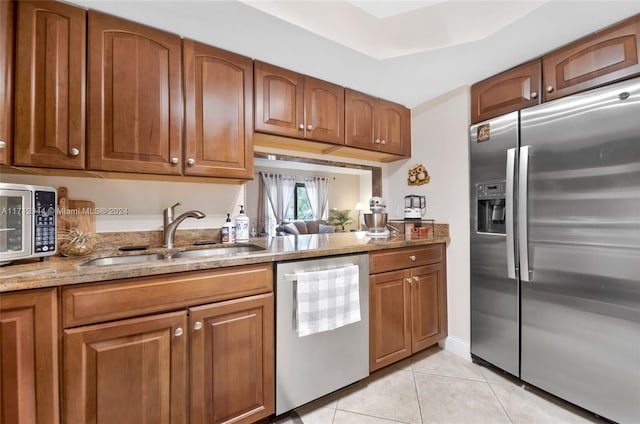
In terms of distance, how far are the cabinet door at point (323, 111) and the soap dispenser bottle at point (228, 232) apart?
2.72ft

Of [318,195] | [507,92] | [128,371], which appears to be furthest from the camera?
[318,195]

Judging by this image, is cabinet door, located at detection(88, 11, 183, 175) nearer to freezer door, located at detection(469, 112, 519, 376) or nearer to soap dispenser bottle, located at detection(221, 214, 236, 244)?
soap dispenser bottle, located at detection(221, 214, 236, 244)

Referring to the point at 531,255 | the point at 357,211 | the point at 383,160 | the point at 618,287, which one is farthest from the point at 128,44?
the point at 357,211

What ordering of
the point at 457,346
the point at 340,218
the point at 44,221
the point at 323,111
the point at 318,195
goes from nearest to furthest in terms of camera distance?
the point at 44,221, the point at 323,111, the point at 457,346, the point at 340,218, the point at 318,195

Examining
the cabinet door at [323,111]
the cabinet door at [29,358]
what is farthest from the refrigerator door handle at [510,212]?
the cabinet door at [29,358]

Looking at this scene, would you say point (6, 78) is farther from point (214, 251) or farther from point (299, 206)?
point (299, 206)

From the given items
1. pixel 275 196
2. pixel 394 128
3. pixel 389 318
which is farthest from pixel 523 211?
pixel 275 196

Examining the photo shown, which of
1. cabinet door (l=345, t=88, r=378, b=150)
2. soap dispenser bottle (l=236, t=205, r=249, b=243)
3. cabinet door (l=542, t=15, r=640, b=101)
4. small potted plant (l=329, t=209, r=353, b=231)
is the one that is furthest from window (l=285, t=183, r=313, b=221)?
cabinet door (l=542, t=15, r=640, b=101)

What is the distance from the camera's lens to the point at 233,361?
124 cm

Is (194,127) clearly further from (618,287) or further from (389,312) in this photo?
(618,287)

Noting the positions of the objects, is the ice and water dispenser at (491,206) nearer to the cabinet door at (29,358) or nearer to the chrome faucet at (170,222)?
the chrome faucet at (170,222)

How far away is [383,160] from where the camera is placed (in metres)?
2.66

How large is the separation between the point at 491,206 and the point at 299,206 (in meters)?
3.59

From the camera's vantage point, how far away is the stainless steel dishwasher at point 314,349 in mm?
1361
